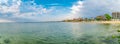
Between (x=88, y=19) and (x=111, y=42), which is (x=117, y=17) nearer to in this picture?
(x=88, y=19)

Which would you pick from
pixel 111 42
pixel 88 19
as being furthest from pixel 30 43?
pixel 88 19

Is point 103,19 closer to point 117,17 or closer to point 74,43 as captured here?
point 117,17

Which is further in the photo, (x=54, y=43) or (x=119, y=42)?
(x=54, y=43)

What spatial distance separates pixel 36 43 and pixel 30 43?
0.75 metres

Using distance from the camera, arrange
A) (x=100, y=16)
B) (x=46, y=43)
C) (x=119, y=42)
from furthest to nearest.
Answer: (x=100, y=16) → (x=46, y=43) → (x=119, y=42)

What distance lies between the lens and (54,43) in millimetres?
35781

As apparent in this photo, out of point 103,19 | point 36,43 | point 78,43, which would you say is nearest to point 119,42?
point 78,43

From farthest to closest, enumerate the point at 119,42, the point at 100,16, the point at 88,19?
the point at 88,19 → the point at 100,16 → the point at 119,42

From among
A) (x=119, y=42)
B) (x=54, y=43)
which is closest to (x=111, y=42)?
(x=119, y=42)

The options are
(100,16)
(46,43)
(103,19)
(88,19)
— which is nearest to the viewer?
(46,43)

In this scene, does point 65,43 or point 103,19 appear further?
point 103,19

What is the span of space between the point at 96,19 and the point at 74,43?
146 metres

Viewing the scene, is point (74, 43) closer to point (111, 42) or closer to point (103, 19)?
point (111, 42)

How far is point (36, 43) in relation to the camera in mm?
35875
